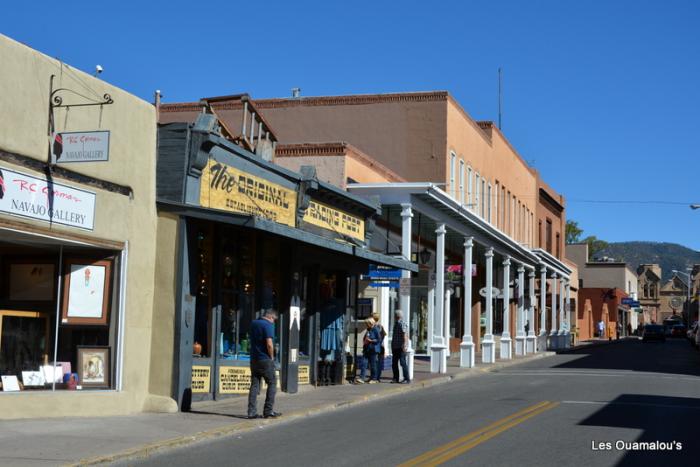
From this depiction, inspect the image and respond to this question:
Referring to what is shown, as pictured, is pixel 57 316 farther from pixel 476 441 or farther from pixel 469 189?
pixel 469 189

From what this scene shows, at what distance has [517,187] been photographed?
4916 centimetres

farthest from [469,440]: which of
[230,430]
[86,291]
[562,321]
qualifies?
[562,321]

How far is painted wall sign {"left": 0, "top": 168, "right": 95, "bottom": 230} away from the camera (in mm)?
13328

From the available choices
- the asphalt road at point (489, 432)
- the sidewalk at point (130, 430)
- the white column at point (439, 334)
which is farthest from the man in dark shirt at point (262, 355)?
the white column at point (439, 334)

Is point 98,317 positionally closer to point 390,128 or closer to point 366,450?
point 366,450

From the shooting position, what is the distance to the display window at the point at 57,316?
14664 millimetres

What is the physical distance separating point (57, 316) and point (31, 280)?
26.8 inches

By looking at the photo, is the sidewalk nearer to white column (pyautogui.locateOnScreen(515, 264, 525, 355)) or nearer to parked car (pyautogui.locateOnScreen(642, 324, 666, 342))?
white column (pyautogui.locateOnScreen(515, 264, 525, 355))

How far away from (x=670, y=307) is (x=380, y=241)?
15351 cm

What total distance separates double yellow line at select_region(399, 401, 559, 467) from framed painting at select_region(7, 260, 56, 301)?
21.9 feet

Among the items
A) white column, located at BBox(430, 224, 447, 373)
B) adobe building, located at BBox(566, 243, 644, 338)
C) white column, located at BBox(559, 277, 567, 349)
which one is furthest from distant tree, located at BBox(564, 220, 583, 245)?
white column, located at BBox(430, 224, 447, 373)

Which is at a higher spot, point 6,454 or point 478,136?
point 478,136

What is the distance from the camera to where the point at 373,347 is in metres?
23.8

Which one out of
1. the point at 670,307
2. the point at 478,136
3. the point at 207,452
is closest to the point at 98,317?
the point at 207,452
